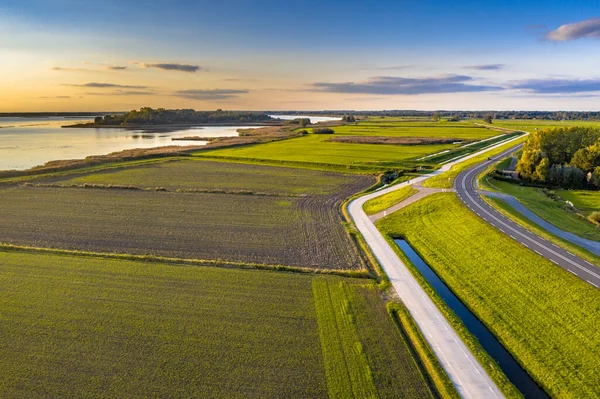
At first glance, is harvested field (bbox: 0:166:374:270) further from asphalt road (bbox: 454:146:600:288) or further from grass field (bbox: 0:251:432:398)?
asphalt road (bbox: 454:146:600:288)

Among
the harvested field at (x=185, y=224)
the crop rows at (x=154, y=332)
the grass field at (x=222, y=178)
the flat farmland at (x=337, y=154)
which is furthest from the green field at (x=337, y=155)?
the crop rows at (x=154, y=332)

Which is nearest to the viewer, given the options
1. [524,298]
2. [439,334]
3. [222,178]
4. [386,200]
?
[439,334]

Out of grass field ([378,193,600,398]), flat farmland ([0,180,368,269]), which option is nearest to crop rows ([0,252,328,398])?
flat farmland ([0,180,368,269])

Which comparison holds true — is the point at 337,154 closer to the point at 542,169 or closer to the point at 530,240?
the point at 542,169

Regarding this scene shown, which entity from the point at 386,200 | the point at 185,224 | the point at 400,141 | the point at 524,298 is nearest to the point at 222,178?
the point at 185,224

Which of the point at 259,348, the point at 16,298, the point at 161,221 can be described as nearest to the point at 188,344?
the point at 259,348

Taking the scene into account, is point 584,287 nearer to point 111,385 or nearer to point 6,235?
point 111,385
